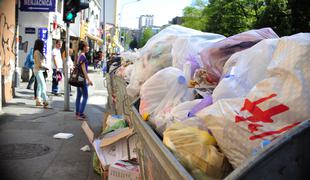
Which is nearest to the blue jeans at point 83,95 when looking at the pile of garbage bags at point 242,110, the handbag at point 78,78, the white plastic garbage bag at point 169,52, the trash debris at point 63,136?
the handbag at point 78,78

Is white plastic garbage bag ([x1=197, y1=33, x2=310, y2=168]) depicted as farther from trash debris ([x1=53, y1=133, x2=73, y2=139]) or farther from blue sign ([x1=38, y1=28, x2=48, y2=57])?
blue sign ([x1=38, y1=28, x2=48, y2=57])

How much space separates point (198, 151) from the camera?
2.00m

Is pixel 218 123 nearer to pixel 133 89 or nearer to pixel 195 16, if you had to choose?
pixel 133 89

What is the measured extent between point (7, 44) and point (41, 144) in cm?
522

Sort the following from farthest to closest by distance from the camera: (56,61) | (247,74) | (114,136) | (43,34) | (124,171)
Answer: (43,34) < (56,61) < (114,136) < (124,171) < (247,74)

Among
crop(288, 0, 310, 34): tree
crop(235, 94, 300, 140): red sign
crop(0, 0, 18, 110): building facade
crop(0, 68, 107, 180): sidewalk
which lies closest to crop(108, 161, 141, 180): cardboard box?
crop(0, 68, 107, 180): sidewalk

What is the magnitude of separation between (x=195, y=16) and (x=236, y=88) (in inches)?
2418

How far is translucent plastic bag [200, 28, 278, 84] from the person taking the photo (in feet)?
10.8

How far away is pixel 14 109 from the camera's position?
961 cm

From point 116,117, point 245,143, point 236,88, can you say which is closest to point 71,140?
point 116,117

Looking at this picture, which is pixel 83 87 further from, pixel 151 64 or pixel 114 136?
pixel 114 136

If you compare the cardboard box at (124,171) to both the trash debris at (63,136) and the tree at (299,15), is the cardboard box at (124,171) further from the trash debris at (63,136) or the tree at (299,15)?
the tree at (299,15)

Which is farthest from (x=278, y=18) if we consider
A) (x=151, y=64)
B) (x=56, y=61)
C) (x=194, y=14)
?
(x=151, y=64)

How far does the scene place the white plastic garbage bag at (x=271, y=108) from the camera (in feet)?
5.83
